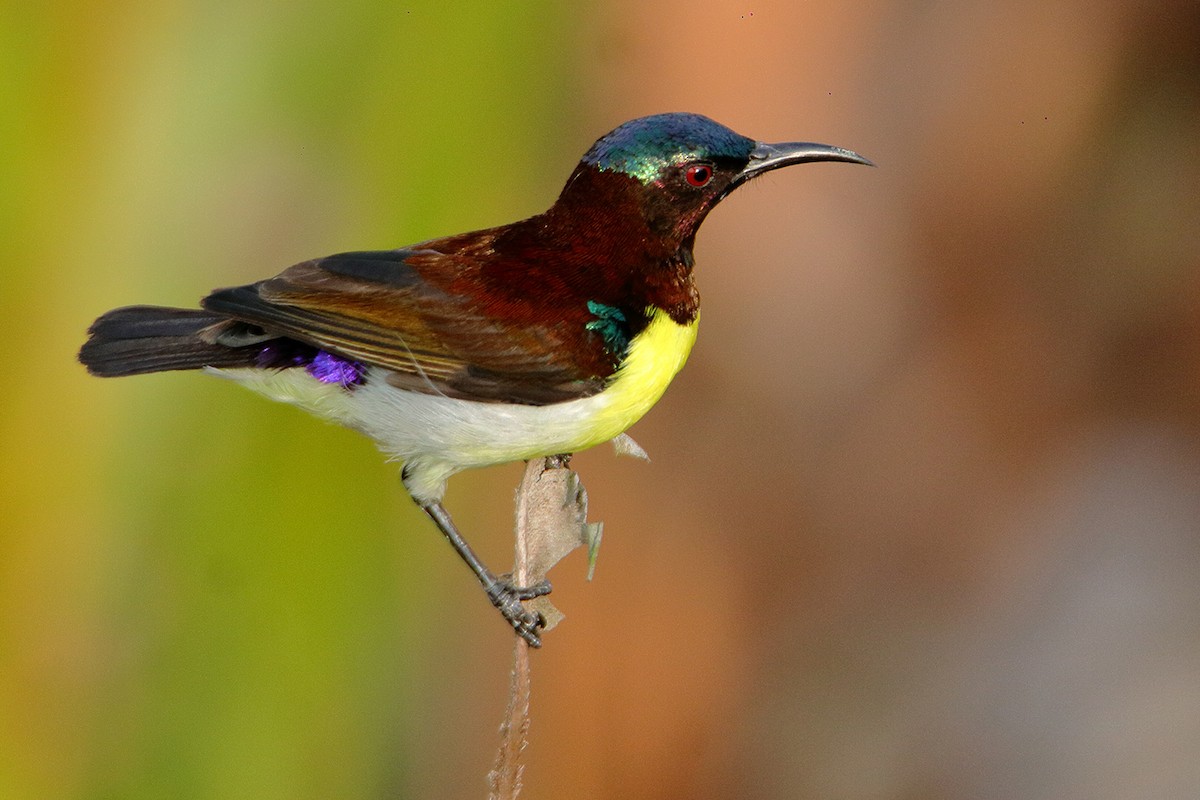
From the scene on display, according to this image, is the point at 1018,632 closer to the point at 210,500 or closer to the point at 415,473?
the point at 415,473

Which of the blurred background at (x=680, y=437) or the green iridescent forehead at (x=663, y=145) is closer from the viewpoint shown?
the green iridescent forehead at (x=663, y=145)

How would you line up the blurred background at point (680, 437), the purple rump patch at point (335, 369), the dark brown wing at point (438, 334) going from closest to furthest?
the dark brown wing at point (438, 334)
the purple rump patch at point (335, 369)
the blurred background at point (680, 437)

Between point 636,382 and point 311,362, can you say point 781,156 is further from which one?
point 311,362

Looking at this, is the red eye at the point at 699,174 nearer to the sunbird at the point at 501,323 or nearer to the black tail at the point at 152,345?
the sunbird at the point at 501,323

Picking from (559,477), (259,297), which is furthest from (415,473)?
(259,297)

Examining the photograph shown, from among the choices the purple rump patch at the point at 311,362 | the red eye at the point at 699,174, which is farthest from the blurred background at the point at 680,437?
the red eye at the point at 699,174

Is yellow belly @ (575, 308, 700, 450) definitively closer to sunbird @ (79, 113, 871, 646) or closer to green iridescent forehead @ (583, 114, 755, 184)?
sunbird @ (79, 113, 871, 646)

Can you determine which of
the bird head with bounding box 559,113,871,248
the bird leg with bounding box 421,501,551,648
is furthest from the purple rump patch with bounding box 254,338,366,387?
the bird head with bounding box 559,113,871,248

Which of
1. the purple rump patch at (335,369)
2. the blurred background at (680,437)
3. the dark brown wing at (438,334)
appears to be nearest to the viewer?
the dark brown wing at (438,334)
